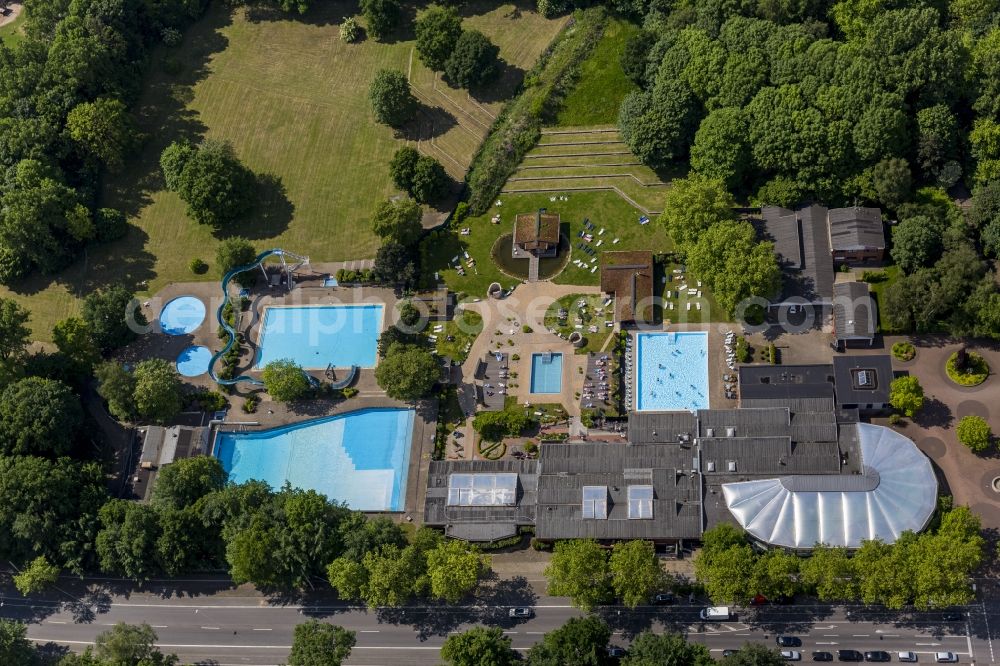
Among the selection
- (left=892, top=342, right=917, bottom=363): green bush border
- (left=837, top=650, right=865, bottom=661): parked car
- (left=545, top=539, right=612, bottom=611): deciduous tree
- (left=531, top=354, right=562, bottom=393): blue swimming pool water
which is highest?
(left=892, top=342, right=917, bottom=363): green bush border

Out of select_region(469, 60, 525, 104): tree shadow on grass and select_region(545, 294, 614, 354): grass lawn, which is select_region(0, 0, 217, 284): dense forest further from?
select_region(545, 294, 614, 354): grass lawn

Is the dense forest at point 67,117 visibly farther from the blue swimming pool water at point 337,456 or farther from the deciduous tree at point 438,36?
the blue swimming pool water at point 337,456

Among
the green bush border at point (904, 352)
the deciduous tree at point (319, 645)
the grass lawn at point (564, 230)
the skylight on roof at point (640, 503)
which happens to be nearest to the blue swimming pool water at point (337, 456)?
the deciduous tree at point (319, 645)

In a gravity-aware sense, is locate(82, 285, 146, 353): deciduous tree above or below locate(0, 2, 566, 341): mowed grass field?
below

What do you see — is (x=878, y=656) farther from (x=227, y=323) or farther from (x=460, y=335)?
(x=227, y=323)

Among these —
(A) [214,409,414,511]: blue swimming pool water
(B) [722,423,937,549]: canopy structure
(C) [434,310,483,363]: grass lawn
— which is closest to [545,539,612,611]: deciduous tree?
(B) [722,423,937,549]: canopy structure

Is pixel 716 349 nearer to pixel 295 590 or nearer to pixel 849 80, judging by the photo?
pixel 849 80

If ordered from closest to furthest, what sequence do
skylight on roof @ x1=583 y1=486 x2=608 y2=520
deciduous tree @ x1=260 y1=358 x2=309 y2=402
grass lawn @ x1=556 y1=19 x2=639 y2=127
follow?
skylight on roof @ x1=583 y1=486 x2=608 y2=520 → deciduous tree @ x1=260 y1=358 x2=309 y2=402 → grass lawn @ x1=556 y1=19 x2=639 y2=127
